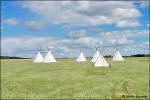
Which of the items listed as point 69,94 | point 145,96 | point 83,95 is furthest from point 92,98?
point 145,96

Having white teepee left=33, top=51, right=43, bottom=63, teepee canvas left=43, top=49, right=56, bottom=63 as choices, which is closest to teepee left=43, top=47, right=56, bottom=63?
teepee canvas left=43, top=49, right=56, bottom=63

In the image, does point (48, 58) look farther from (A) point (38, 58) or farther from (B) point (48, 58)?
(A) point (38, 58)

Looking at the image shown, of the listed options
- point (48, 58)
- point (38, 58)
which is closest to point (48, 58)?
point (48, 58)

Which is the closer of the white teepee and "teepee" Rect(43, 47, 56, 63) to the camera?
"teepee" Rect(43, 47, 56, 63)

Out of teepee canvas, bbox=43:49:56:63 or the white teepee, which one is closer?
teepee canvas, bbox=43:49:56:63

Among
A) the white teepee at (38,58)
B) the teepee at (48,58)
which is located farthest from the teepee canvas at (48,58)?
the white teepee at (38,58)

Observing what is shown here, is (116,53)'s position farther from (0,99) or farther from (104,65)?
(0,99)

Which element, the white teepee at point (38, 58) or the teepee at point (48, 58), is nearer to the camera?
the teepee at point (48, 58)

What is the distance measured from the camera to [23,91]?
48.3ft

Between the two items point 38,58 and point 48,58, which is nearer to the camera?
point 48,58

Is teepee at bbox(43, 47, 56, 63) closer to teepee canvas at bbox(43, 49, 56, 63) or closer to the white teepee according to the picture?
teepee canvas at bbox(43, 49, 56, 63)

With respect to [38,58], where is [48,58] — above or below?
below

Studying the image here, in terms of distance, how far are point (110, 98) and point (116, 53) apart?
45502 mm

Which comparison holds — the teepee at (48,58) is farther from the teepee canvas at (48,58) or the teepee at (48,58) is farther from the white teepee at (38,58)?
the white teepee at (38,58)
